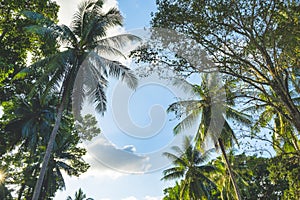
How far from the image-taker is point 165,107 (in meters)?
8.09

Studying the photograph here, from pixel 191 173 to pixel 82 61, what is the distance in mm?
13879

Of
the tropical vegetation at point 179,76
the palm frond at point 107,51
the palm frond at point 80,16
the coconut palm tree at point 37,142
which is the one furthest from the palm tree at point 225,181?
the palm frond at point 80,16

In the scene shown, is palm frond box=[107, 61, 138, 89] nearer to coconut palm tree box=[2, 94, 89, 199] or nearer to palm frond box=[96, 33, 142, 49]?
palm frond box=[96, 33, 142, 49]

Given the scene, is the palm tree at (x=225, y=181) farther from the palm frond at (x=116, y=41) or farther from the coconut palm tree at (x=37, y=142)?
the palm frond at (x=116, y=41)

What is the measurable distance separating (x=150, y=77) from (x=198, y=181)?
15832 mm

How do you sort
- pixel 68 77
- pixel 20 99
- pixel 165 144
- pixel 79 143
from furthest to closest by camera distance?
pixel 79 143, pixel 20 99, pixel 68 77, pixel 165 144

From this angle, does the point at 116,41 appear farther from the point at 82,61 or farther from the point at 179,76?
the point at 179,76

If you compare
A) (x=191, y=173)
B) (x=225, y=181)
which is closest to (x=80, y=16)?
(x=191, y=173)

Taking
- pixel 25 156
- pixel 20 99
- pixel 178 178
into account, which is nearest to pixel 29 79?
pixel 20 99

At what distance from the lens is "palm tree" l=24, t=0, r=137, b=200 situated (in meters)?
11.0

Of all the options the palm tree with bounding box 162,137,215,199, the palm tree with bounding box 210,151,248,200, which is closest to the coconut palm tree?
the palm tree with bounding box 162,137,215,199

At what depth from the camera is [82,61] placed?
1138 centimetres

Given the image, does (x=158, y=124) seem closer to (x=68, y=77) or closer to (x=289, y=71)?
(x=289, y=71)

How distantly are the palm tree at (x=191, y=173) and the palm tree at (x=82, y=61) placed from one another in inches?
435
